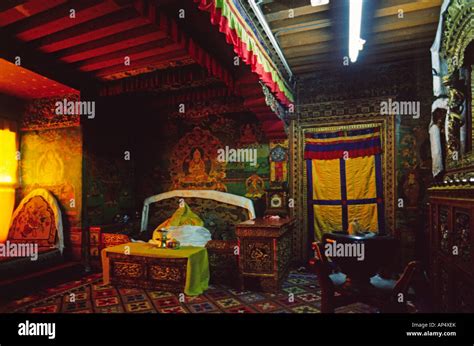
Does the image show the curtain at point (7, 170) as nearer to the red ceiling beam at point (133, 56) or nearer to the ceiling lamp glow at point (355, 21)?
the red ceiling beam at point (133, 56)

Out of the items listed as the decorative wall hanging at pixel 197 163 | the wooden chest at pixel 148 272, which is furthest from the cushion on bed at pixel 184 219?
the wooden chest at pixel 148 272

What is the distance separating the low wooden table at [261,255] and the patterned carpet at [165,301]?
0.62 ft

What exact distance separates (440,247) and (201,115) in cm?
523

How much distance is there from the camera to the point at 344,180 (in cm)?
586

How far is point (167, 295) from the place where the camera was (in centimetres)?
441

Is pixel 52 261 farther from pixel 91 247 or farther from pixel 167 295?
pixel 167 295

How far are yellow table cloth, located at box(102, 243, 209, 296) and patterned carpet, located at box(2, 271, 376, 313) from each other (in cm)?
14

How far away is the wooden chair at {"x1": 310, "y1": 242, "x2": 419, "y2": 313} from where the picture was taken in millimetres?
2342

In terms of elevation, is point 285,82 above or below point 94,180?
above

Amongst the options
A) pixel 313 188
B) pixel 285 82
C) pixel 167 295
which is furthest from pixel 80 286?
pixel 285 82

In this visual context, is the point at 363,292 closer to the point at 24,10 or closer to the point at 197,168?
the point at 197,168

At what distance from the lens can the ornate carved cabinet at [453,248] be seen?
8.00ft

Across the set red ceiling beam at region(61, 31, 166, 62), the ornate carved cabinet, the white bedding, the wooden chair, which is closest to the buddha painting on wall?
the white bedding

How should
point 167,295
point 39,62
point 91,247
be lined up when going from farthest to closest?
point 91,247, point 39,62, point 167,295
